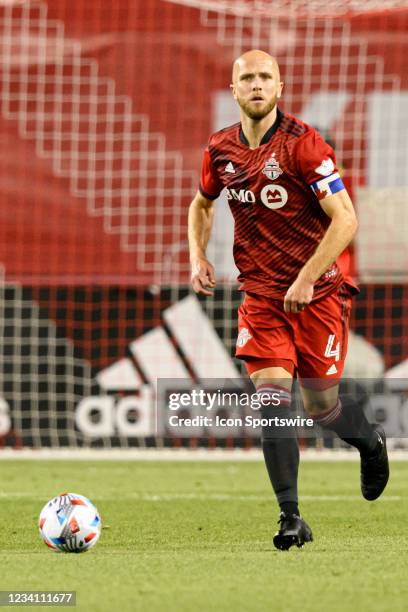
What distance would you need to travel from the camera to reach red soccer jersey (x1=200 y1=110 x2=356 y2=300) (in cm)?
586

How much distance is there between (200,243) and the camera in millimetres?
6391

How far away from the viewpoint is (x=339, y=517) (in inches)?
287

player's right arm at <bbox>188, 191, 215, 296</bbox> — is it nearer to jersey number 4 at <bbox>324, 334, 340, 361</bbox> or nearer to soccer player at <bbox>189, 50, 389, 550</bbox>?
soccer player at <bbox>189, 50, 389, 550</bbox>

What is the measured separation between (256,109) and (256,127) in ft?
0.43

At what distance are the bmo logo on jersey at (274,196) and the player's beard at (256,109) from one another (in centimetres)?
31

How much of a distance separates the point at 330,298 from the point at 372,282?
4892mm

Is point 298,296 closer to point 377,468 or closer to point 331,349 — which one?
point 331,349

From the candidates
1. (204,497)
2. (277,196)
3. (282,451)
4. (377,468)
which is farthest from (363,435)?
(204,497)

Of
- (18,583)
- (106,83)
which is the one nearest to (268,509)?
(18,583)

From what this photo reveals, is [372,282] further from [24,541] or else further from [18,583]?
[18,583]

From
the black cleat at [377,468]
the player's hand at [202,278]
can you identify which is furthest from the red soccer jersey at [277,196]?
the black cleat at [377,468]

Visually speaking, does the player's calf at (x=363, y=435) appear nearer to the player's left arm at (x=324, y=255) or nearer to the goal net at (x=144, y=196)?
the player's left arm at (x=324, y=255)

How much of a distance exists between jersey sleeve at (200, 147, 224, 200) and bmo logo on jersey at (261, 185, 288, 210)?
0.35 m

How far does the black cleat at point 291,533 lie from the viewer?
220 inches
